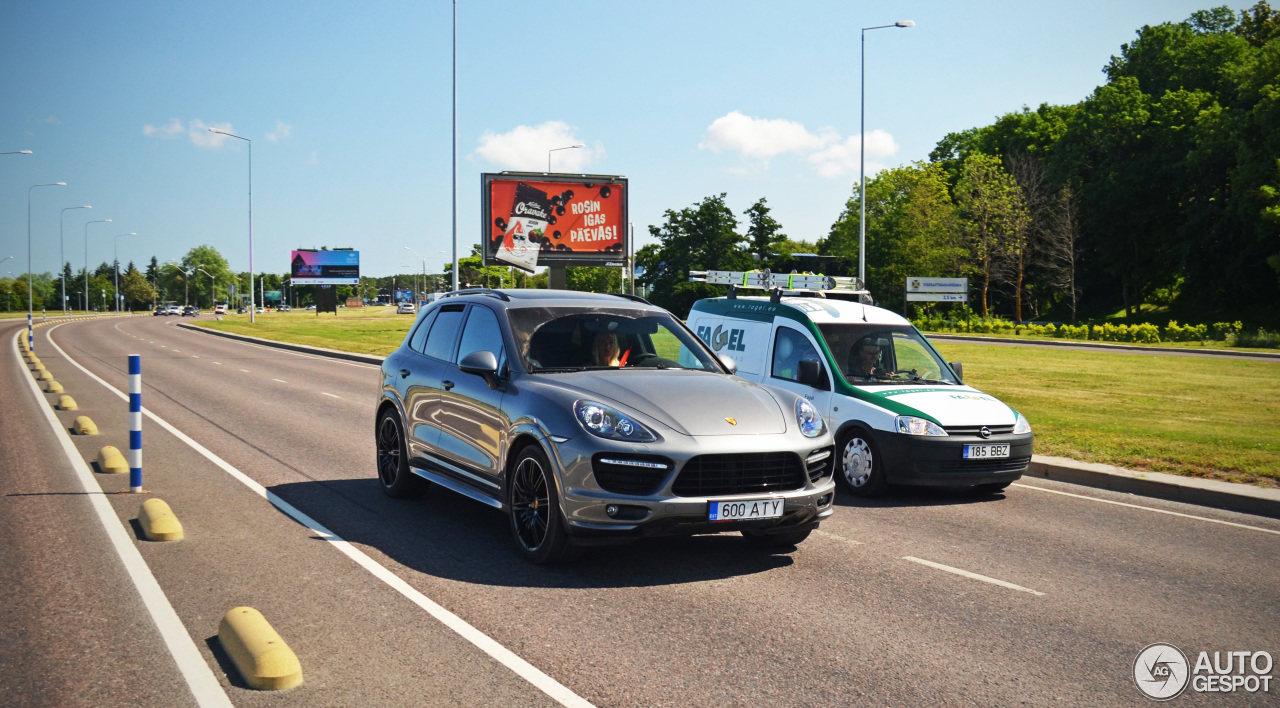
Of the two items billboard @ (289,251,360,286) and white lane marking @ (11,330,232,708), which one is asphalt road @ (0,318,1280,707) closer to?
white lane marking @ (11,330,232,708)

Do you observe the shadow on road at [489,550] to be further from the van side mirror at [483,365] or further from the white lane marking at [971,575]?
the van side mirror at [483,365]

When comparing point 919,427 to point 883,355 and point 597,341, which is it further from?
point 597,341

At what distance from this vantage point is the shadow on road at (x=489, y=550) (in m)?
6.18

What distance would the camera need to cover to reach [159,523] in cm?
709

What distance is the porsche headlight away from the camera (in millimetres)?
5918

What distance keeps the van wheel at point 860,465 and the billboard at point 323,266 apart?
123 m

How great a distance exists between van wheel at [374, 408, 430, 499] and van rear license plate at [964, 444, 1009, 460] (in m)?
4.87

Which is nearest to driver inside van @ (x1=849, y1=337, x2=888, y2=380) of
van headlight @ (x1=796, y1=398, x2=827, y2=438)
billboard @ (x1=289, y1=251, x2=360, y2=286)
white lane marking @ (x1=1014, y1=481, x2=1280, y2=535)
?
white lane marking @ (x1=1014, y1=481, x2=1280, y2=535)

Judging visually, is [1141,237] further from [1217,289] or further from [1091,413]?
[1091,413]

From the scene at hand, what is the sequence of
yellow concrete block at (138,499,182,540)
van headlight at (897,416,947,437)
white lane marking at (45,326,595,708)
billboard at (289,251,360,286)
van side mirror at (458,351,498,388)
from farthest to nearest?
billboard at (289,251,360,286) → van headlight at (897,416,947,437) → yellow concrete block at (138,499,182,540) → van side mirror at (458,351,498,388) → white lane marking at (45,326,595,708)

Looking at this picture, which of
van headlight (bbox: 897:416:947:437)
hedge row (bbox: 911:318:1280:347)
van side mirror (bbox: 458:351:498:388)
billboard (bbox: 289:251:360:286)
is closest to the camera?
van side mirror (bbox: 458:351:498:388)

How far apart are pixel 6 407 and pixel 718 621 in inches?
601

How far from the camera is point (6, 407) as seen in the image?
16172 millimetres

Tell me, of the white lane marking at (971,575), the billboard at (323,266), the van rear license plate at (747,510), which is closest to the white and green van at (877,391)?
the white lane marking at (971,575)
